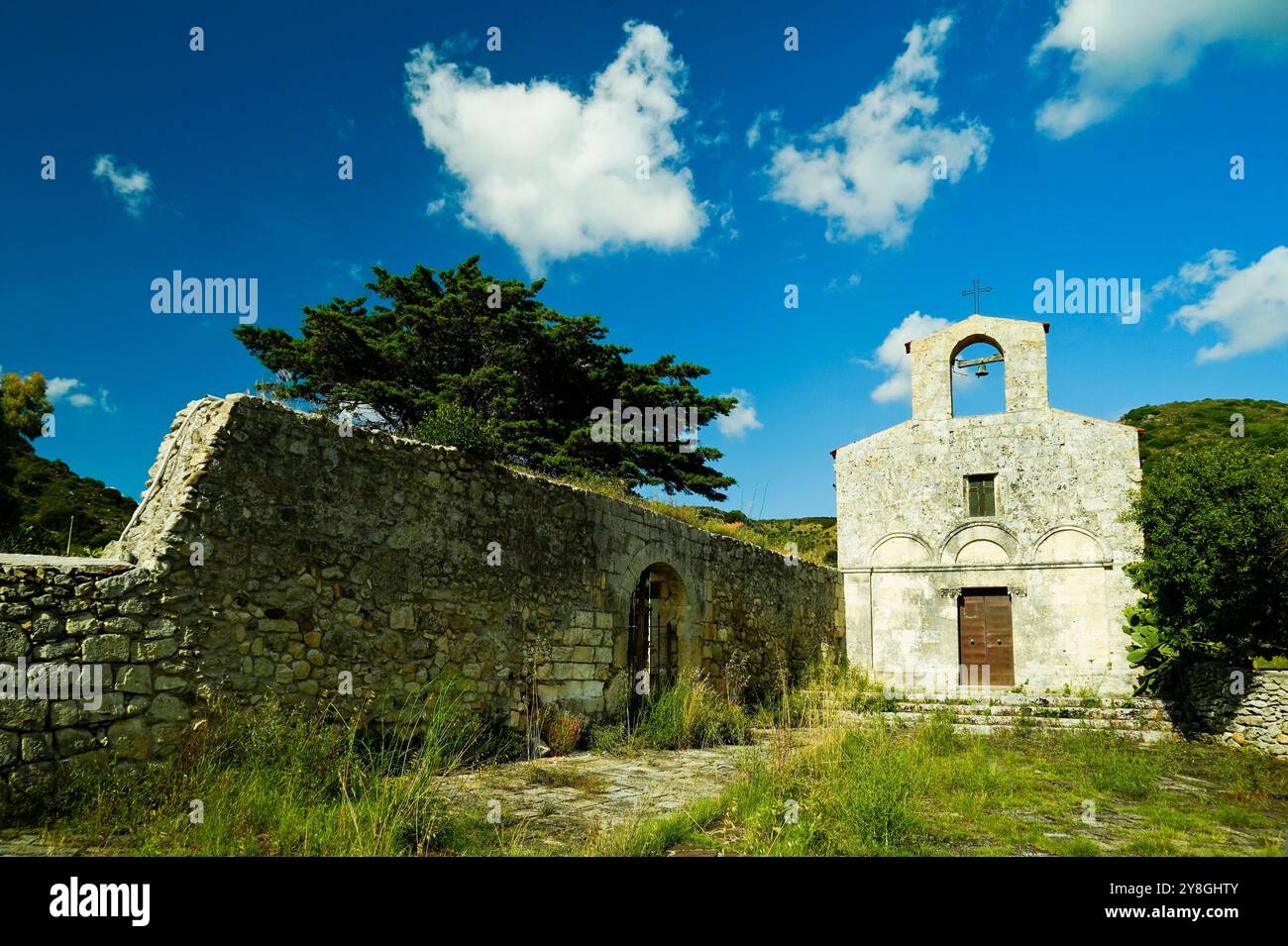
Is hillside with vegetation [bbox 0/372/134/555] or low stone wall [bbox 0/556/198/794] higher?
hillside with vegetation [bbox 0/372/134/555]

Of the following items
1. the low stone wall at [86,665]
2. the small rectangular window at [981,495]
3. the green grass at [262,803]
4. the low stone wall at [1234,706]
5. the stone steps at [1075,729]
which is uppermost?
the small rectangular window at [981,495]

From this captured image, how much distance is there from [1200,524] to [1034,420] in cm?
589

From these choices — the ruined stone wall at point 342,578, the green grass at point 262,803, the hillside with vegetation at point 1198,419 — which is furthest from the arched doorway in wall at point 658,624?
the hillside with vegetation at point 1198,419

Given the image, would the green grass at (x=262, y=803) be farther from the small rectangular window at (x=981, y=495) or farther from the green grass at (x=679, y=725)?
the small rectangular window at (x=981, y=495)

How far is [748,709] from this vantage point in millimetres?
12203

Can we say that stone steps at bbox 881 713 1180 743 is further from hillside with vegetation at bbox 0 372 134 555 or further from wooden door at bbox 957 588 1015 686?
hillside with vegetation at bbox 0 372 134 555

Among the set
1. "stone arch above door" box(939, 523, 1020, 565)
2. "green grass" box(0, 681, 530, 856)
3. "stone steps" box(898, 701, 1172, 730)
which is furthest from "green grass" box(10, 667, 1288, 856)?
"stone arch above door" box(939, 523, 1020, 565)

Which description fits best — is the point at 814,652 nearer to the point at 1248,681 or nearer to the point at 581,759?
the point at 1248,681

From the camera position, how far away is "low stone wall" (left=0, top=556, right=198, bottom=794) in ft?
14.3

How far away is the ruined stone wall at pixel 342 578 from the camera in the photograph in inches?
195

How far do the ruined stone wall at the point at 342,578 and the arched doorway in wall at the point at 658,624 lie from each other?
29.2 inches

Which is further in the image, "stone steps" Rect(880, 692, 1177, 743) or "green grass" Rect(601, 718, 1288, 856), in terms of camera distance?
"stone steps" Rect(880, 692, 1177, 743)

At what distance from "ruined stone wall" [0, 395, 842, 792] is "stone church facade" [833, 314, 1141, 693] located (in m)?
8.75
